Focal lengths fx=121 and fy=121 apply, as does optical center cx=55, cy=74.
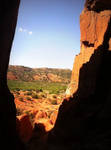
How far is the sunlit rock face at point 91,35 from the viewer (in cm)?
1052

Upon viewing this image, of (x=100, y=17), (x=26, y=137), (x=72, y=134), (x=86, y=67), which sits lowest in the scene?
(x=26, y=137)

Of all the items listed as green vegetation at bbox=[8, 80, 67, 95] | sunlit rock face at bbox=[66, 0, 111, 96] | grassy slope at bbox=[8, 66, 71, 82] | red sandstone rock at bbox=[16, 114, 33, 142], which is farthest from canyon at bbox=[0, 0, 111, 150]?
grassy slope at bbox=[8, 66, 71, 82]

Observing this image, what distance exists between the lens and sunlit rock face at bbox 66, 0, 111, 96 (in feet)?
34.5

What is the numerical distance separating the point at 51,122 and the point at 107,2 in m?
14.0

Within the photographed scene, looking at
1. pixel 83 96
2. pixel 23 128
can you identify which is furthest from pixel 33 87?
pixel 83 96

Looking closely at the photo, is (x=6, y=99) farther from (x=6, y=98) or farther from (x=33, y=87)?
(x=33, y=87)

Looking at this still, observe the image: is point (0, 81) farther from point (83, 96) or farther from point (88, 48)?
point (88, 48)

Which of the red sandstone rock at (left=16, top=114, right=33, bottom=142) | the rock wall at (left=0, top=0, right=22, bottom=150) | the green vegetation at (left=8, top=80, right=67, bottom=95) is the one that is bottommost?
the green vegetation at (left=8, top=80, right=67, bottom=95)

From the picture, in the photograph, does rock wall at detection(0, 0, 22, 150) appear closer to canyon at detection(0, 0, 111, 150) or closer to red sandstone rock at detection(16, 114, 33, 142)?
canyon at detection(0, 0, 111, 150)

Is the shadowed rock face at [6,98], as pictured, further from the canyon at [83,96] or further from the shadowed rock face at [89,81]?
the shadowed rock face at [89,81]

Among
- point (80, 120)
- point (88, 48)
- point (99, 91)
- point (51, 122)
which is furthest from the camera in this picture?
point (51, 122)

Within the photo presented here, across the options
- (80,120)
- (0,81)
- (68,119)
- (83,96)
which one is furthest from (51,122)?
(0,81)

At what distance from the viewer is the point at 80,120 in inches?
321

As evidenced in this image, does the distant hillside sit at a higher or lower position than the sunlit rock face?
lower
